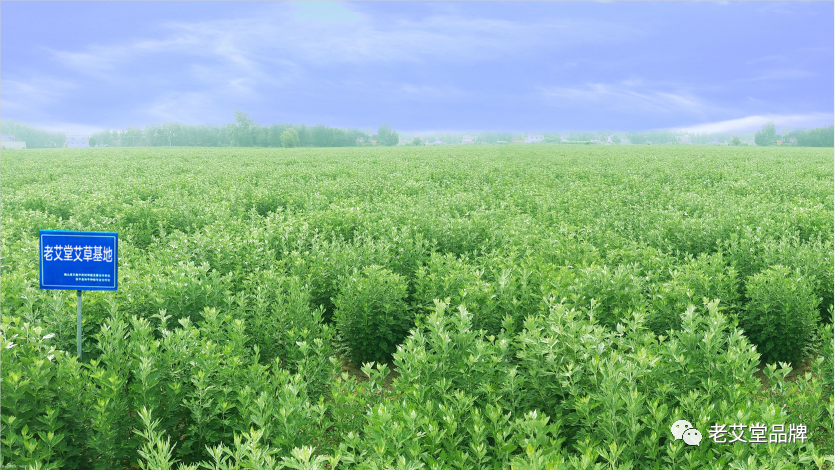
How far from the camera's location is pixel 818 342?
5.68 m

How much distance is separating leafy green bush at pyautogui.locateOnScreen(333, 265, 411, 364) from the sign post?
244 centimetres

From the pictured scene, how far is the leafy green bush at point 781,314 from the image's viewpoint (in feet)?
18.9

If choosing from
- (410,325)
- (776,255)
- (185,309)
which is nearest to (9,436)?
(185,309)

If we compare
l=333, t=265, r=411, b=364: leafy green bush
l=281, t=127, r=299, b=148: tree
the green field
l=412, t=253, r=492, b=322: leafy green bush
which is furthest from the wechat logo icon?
l=281, t=127, r=299, b=148: tree

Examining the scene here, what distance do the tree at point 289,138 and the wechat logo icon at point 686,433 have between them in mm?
96415

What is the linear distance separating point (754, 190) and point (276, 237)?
47.8 feet

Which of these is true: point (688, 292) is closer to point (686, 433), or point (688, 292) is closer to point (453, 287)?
point (686, 433)

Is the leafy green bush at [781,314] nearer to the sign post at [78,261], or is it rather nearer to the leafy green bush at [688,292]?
the leafy green bush at [688,292]

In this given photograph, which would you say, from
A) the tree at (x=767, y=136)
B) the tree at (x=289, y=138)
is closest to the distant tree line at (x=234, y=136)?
the tree at (x=289, y=138)

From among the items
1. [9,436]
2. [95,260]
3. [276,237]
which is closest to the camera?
[9,436]

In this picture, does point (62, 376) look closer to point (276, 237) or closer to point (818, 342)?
point (276, 237)

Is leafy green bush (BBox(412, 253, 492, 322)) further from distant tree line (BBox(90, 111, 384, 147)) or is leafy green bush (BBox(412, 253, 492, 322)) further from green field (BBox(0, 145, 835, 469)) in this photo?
distant tree line (BBox(90, 111, 384, 147))

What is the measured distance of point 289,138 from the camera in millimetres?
95250

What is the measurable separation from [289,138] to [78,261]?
313 ft
